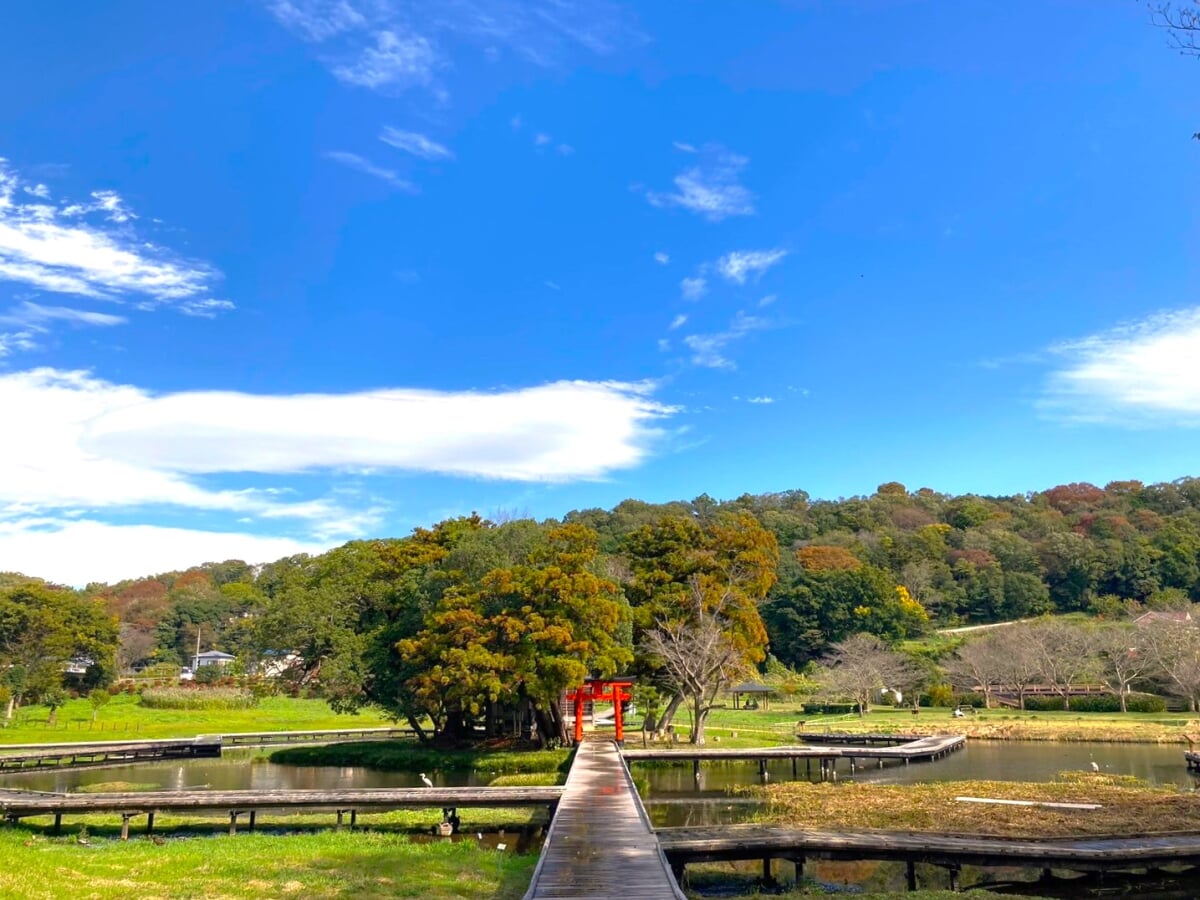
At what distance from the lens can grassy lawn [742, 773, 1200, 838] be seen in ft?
50.0

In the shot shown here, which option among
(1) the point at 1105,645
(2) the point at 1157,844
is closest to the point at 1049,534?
(1) the point at 1105,645

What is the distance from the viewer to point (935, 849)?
1345 cm

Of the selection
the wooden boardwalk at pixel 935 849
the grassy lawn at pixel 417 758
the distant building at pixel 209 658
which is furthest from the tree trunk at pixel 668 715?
the distant building at pixel 209 658

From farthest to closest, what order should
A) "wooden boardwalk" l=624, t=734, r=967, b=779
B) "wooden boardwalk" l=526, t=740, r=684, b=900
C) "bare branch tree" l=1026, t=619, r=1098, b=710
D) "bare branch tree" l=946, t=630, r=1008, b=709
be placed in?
"bare branch tree" l=946, t=630, r=1008, b=709 → "bare branch tree" l=1026, t=619, r=1098, b=710 → "wooden boardwalk" l=624, t=734, r=967, b=779 → "wooden boardwalk" l=526, t=740, r=684, b=900

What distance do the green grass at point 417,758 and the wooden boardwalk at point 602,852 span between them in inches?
368

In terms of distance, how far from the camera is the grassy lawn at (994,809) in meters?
15.2

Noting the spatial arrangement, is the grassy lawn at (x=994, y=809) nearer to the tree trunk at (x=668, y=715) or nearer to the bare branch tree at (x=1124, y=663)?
the tree trunk at (x=668, y=715)

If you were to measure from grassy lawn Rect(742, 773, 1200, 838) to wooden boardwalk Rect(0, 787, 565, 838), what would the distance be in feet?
19.8

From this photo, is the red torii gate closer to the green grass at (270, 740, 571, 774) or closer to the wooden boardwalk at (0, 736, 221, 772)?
the green grass at (270, 740, 571, 774)

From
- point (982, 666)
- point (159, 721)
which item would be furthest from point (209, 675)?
point (982, 666)

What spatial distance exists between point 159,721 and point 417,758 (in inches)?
1053

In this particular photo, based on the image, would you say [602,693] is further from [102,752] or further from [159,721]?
[159,721]

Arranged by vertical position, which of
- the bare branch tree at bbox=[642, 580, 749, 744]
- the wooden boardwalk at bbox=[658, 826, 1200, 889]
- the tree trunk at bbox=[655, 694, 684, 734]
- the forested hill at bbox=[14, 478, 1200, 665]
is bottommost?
the tree trunk at bbox=[655, 694, 684, 734]

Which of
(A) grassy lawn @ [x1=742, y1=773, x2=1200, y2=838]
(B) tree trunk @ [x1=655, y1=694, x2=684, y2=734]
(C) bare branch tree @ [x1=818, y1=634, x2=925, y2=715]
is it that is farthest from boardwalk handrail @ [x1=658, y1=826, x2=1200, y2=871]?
(C) bare branch tree @ [x1=818, y1=634, x2=925, y2=715]
